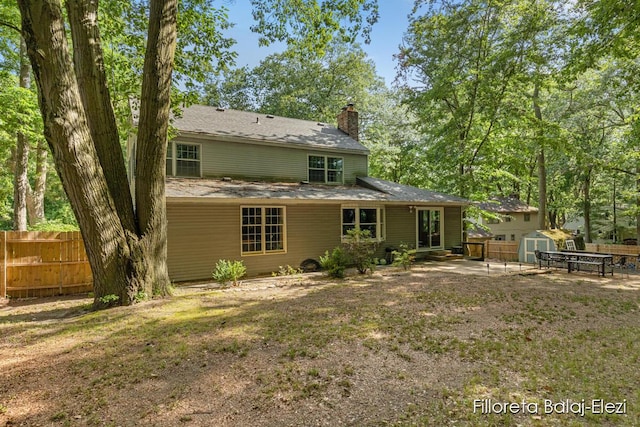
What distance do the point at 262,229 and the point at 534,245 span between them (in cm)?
1251

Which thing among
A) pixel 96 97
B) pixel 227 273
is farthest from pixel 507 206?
pixel 96 97

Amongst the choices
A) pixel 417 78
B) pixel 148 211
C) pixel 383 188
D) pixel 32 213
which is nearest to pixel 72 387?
pixel 148 211

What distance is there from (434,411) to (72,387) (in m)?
3.70

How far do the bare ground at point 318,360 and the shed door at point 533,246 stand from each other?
7.72 m

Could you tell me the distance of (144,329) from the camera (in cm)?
541

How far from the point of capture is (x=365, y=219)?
44.8ft

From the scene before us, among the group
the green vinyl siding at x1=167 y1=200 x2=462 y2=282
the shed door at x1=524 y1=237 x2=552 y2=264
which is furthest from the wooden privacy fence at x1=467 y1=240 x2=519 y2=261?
the green vinyl siding at x1=167 y1=200 x2=462 y2=282

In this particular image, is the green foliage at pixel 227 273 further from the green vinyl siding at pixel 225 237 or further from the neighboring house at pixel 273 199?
the neighboring house at pixel 273 199

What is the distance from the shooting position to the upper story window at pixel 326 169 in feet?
47.5

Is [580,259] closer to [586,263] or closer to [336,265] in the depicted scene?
[586,263]

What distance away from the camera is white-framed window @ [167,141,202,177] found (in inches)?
451

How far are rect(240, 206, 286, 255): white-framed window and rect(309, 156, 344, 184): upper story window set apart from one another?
11.2 feet

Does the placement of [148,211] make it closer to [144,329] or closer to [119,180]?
[119,180]

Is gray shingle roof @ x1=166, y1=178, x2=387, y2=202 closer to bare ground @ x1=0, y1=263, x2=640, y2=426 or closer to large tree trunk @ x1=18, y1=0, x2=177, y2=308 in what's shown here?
large tree trunk @ x1=18, y1=0, x2=177, y2=308
